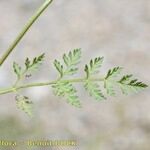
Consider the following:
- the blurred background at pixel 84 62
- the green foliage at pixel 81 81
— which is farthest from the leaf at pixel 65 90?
the blurred background at pixel 84 62

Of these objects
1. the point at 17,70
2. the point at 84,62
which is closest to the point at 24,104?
the point at 17,70

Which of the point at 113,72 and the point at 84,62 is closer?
the point at 113,72

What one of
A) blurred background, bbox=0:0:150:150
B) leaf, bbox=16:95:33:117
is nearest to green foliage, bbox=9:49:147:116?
leaf, bbox=16:95:33:117

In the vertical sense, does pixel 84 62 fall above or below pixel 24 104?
above

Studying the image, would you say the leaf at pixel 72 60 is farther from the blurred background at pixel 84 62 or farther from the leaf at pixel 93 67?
the blurred background at pixel 84 62

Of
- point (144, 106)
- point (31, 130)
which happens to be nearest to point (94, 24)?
point (144, 106)

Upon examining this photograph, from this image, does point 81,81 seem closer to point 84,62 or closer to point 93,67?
point 93,67

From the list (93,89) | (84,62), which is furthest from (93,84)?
(84,62)

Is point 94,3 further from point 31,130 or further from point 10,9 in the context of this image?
point 31,130

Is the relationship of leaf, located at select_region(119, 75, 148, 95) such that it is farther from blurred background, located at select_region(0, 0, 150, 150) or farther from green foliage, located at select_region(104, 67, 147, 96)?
blurred background, located at select_region(0, 0, 150, 150)

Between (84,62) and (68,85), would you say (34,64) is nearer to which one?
(68,85)
